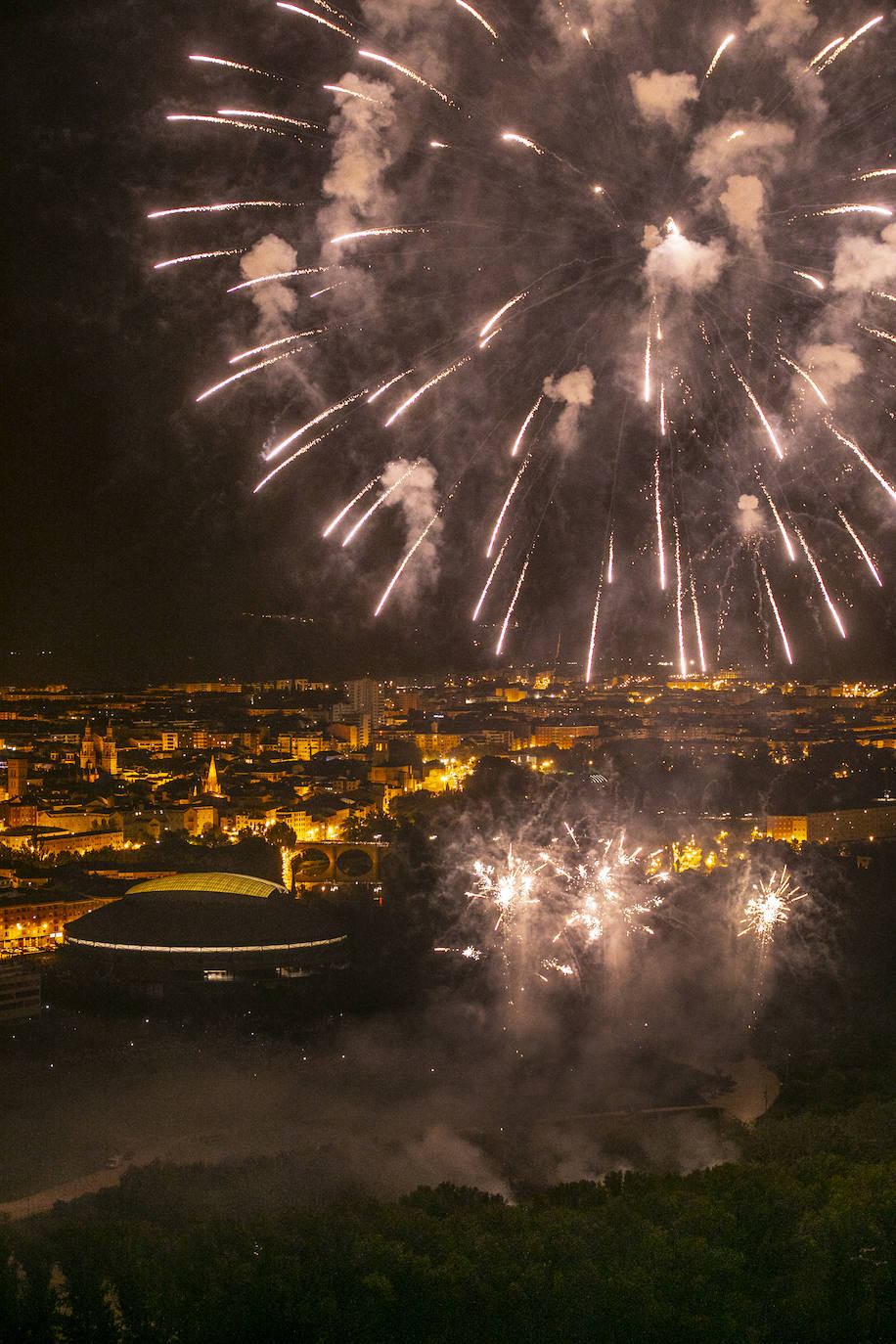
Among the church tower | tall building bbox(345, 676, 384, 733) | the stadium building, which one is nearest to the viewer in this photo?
the stadium building

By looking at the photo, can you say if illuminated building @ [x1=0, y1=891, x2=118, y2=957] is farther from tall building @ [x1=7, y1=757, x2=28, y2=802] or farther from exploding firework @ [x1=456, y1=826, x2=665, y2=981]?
tall building @ [x1=7, y1=757, x2=28, y2=802]

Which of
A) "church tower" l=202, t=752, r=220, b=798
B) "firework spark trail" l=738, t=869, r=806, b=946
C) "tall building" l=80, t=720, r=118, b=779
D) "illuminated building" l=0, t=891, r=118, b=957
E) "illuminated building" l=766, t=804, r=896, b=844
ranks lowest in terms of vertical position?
"illuminated building" l=0, t=891, r=118, b=957

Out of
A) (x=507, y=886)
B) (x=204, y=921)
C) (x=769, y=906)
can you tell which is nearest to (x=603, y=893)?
(x=507, y=886)

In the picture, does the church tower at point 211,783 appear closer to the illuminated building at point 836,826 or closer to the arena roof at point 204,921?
the arena roof at point 204,921

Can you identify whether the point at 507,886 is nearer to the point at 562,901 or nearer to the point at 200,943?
the point at 562,901

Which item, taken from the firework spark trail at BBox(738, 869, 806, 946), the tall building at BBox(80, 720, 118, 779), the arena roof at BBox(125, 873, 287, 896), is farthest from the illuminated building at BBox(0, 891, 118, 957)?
the tall building at BBox(80, 720, 118, 779)

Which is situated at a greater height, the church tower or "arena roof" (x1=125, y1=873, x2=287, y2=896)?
the church tower
